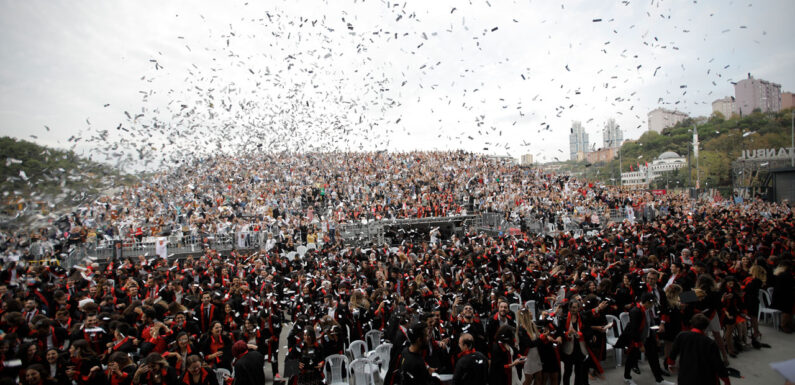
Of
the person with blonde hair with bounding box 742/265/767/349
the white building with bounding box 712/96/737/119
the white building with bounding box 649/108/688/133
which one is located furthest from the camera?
the white building with bounding box 649/108/688/133

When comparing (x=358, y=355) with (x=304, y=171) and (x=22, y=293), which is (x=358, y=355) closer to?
(x=22, y=293)

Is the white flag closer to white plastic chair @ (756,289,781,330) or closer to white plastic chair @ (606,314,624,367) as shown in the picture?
white plastic chair @ (606,314,624,367)

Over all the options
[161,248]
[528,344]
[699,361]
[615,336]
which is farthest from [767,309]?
[161,248]

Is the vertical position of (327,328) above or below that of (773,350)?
above

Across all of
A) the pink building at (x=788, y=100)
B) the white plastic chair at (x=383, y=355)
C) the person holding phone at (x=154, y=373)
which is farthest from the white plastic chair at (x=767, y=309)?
the pink building at (x=788, y=100)

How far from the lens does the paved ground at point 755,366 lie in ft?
18.7

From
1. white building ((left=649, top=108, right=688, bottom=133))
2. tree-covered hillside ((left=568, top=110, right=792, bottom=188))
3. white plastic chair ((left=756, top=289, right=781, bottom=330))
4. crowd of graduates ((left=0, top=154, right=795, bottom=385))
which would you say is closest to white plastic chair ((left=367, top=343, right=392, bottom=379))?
crowd of graduates ((left=0, top=154, right=795, bottom=385))

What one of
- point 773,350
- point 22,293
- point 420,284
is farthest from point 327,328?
point 773,350

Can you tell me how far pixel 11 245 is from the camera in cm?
1228

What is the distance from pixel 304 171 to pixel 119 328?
2354 centimetres

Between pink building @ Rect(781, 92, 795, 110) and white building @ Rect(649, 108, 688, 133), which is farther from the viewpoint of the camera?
white building @ Rect(649, 108, 688, 133)

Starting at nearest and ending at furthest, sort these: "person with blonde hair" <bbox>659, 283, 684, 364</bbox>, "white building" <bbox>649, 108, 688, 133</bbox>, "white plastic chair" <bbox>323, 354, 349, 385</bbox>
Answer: "white plastic chair" <bbox>323, 354, 349, 385</bbox>
"person with blonde hair" <bbox>659, 283, 684, 364</bbox>
"white building" <bbox>649, 108, 688, 133</bbox>

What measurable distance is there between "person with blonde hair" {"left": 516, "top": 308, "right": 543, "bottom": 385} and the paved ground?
1.88 meters

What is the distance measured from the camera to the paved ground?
5.71 meters
